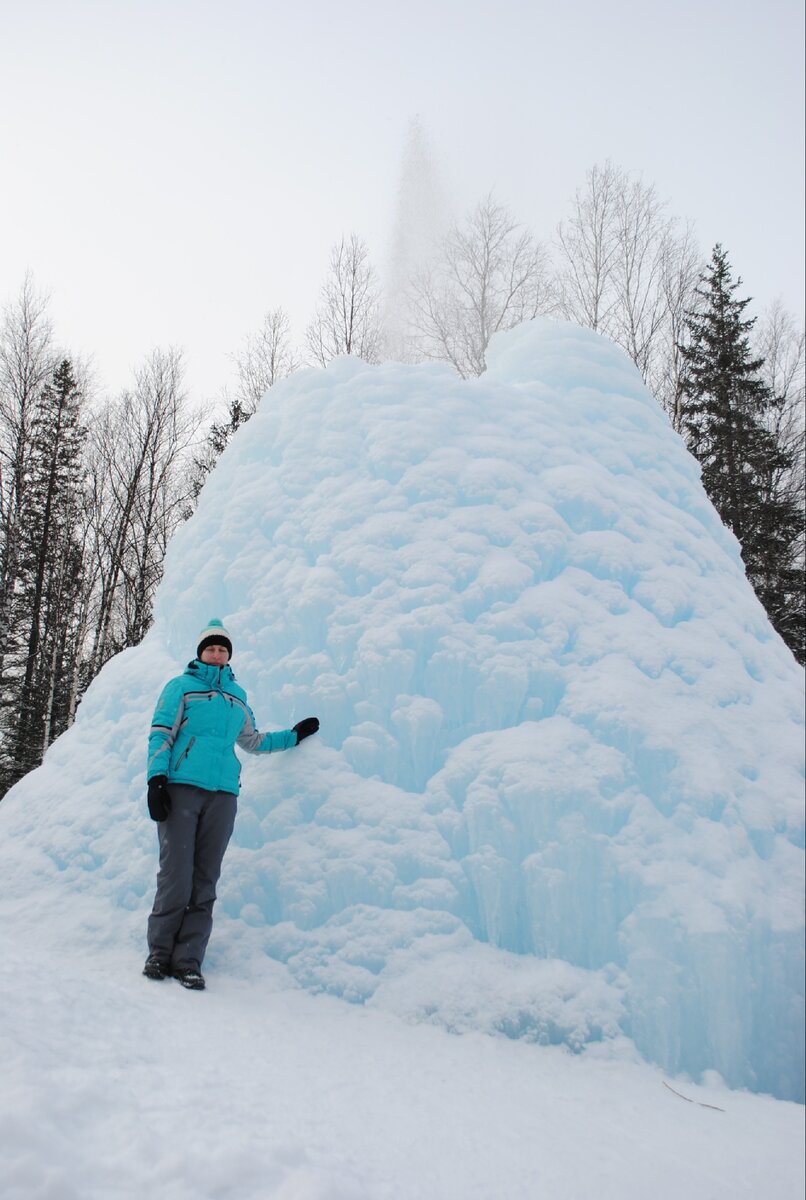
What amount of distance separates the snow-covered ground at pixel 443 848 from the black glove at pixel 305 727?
0.25 ft

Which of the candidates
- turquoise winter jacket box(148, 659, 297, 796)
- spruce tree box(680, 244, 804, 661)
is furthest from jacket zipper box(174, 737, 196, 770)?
spruce tree box(680, 244, 804, 661)

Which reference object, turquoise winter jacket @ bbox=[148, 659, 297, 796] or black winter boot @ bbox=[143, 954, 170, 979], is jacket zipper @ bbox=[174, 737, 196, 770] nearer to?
turquoise winter jacket @ bbox=[148, 659, 297, 796]

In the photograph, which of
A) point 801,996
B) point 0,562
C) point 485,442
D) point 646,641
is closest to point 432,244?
point 0,562

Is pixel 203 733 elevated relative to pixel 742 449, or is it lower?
lower

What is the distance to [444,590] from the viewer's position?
3635mm

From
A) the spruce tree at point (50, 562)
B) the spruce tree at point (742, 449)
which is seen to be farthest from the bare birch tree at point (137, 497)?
the spruce tree at point (742, 449)

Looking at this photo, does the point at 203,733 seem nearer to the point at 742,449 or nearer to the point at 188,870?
the point at 188,870

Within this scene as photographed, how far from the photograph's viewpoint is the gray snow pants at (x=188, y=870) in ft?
9.16

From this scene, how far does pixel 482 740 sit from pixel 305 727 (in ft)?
2.73

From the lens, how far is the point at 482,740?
327 cm

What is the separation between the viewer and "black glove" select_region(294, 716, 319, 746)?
335cm

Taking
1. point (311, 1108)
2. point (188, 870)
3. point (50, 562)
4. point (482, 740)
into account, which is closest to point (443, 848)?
point (482, 740)

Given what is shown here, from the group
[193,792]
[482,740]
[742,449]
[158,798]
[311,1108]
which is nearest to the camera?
[311,1108]

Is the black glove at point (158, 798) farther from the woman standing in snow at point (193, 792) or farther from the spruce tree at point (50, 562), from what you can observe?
the spruce tree at point (50, 562)
